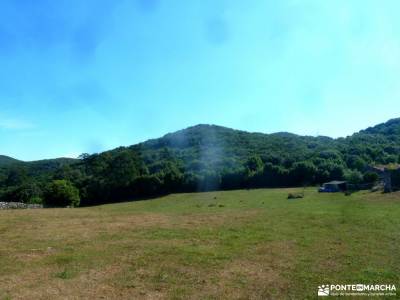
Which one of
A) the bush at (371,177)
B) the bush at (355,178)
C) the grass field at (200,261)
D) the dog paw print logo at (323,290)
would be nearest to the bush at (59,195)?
the grass field at (200,261)

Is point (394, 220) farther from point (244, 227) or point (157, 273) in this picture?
point (157, 273)

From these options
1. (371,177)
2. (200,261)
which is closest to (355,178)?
(371,177)

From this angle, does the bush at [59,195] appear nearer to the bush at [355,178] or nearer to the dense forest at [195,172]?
the dense forest at [195,172]

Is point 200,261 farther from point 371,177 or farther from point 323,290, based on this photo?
point 371,177

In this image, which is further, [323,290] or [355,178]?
[355,178]

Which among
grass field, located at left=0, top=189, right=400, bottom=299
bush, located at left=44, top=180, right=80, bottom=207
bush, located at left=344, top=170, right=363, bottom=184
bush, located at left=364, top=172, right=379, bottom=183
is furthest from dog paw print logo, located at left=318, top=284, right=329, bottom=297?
bush, located at left=344, top=170, right=363, bottom=184

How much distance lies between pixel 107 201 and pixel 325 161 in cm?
5155

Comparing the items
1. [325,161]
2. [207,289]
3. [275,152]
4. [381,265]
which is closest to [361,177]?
[325,161]

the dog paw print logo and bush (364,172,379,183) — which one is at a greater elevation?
bush (364,172,379,183)

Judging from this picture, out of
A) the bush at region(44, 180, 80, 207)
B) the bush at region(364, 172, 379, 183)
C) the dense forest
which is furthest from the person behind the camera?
the dense forest

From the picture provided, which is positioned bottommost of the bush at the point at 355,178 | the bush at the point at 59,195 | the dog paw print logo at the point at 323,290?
the dog paw print logo at the point at 323,290

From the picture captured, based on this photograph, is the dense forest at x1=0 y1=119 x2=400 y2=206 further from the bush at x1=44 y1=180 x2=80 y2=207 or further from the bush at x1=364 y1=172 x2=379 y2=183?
the bush at x1=364 y1=172 x2=379 y2=183

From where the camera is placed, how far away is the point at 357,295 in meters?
9.63

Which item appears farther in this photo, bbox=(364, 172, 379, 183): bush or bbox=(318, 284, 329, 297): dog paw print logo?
bbox=(364, 172, 379, 183): bush
